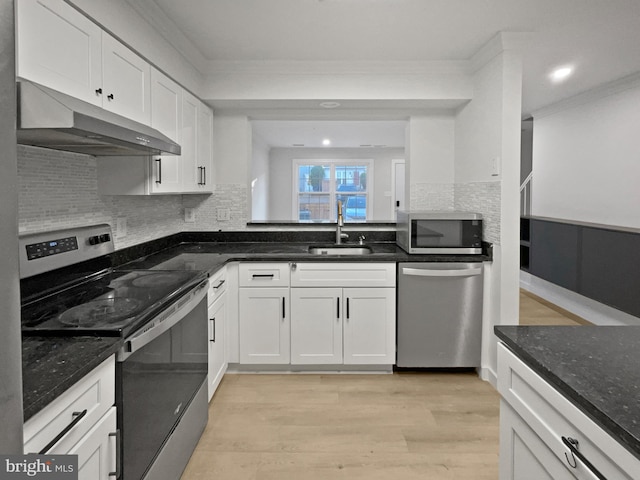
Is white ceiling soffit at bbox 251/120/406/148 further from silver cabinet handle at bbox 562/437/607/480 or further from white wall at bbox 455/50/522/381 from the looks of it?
silver cabinet handle at bbox 562/437/607/480

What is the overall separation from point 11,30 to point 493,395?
3079 millimetres

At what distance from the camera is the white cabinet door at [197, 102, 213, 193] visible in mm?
3428

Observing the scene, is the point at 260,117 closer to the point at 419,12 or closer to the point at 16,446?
the point at 419,12

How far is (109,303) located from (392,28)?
7.36 feet

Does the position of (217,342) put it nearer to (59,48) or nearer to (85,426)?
(85,426)

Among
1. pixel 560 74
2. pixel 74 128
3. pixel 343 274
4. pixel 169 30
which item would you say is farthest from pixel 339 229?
pixel 74 128

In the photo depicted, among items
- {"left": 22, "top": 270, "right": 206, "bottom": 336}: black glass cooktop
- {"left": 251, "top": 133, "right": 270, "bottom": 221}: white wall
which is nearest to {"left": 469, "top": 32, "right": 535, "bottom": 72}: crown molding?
{"left": 22, "top": 270, "right": 206, "bottom": 336}: black glass cooktop

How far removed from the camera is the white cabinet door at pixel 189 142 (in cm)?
303

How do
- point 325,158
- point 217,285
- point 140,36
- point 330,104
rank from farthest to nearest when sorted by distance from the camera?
point 325,158 → point 330,104 → point 217,285 → point 140,36

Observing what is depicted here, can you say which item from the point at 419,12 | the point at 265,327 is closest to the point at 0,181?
the point at 419,12

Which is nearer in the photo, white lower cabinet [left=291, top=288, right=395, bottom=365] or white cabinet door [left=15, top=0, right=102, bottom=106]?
white cabinet door [left=15, top=0, right=102, bottom=106]

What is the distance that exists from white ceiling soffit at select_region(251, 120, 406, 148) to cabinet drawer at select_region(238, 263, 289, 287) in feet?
10.0

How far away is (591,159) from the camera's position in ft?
16.4

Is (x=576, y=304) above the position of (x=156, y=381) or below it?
below
